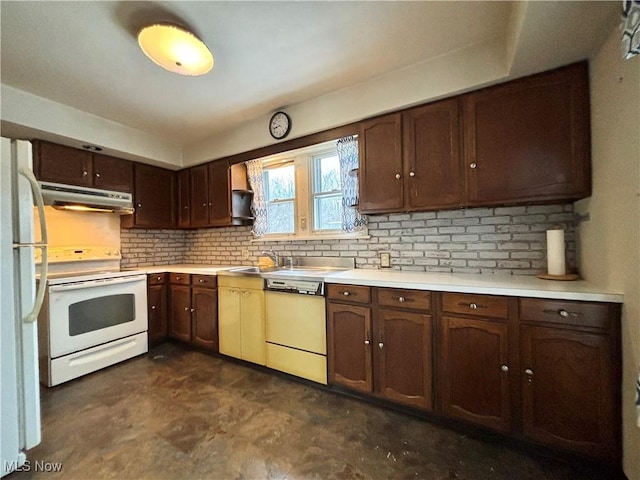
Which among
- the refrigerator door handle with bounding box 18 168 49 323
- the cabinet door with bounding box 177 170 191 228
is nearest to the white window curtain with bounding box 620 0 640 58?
the refrigerator door handle with bounding box 18 168 49 323

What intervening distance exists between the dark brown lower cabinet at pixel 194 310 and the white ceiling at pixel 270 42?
1829mm

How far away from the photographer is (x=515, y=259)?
6.48 feet

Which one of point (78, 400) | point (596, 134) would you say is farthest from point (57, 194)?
point (596, 134)

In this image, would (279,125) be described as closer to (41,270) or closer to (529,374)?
(41,270)

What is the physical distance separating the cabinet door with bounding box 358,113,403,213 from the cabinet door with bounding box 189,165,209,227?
2104 millimetres

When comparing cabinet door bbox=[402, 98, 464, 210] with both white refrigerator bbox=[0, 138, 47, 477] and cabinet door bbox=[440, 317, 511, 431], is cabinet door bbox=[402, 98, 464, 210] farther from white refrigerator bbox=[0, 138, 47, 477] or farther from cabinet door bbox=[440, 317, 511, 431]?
white refrigerator bbox=[0, 138, 47, 477]

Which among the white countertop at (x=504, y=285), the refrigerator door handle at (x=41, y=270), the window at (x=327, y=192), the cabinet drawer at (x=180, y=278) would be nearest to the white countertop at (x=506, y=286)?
the white countertop at (x=504, y=285)

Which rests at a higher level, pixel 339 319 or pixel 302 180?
pixel 302 180

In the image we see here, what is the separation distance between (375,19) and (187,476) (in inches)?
107

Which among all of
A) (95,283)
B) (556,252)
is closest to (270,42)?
(556,252)

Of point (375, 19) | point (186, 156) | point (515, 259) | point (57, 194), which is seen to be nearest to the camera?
point (375, 19)

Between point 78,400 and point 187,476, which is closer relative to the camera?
point 187,476

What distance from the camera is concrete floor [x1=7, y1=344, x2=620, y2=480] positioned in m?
1.41

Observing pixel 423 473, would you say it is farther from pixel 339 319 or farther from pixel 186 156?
pixel 186 156
